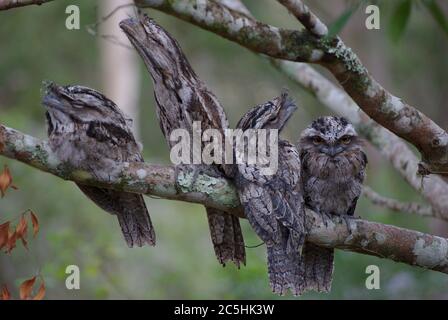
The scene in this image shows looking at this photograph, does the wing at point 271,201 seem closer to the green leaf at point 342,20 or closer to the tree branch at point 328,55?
the tree branch at point 328,55

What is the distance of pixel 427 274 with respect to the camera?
6.91m

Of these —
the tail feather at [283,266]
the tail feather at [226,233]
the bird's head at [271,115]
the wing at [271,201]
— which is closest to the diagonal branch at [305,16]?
the bird's head at [271,115]

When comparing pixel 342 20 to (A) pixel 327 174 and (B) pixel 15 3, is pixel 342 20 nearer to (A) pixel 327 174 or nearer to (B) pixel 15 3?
(B) pixel 15 3

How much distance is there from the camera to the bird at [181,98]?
4.53 metres

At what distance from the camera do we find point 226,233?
455 centimetres

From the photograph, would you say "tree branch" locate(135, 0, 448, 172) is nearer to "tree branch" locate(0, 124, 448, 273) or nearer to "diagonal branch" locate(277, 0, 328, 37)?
"diagonal branch" locate(277, 0, 328, 37)

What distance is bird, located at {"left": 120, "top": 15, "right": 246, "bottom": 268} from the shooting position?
4.53 m

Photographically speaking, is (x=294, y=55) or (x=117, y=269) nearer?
(x=294, y=55)

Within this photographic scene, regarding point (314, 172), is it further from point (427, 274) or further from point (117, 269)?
point (117, 269)

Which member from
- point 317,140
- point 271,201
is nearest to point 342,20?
point 271,201

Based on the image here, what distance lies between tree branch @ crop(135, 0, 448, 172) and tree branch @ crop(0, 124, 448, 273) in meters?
0.44

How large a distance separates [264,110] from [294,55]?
59 cm

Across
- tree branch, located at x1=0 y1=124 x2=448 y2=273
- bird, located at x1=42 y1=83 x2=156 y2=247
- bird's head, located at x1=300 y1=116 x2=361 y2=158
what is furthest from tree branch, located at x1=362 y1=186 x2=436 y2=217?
bird, located at x1=42 y1=83 x2=156 y2=247
